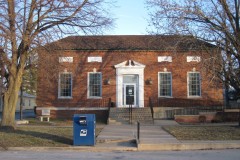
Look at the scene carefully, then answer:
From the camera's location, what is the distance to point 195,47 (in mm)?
18203

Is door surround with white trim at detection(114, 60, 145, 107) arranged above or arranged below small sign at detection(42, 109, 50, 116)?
above

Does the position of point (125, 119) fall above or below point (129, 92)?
below

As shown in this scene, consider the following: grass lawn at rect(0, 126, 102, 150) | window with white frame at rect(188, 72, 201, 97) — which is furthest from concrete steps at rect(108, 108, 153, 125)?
grass lawn at rect(0, 126, 102, 150)

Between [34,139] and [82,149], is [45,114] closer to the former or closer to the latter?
[34,139]

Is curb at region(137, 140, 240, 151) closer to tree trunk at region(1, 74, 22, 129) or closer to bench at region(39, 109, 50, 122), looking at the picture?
tree trunk at region(1, 74, 22, 129)

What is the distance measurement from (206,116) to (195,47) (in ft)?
28.5

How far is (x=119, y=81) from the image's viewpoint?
28406mm

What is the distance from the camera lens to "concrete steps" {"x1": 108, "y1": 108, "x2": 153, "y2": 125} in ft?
80.6

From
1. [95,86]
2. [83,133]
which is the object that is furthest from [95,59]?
[83,133]

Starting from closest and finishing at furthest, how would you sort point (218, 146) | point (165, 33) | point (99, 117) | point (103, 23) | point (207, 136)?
1. point (218, 146)
2. point (207, 136)
3. point (165, 33)
4. point (103, 23)
5. point (99, 117)

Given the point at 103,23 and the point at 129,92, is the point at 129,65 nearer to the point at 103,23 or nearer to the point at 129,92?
the point at 129,92

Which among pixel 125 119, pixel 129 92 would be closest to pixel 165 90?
pixel 129 92

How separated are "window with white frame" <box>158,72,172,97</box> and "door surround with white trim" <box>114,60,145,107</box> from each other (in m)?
1.61

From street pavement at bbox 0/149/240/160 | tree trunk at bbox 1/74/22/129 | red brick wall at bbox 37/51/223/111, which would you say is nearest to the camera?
street pavement at bbox 0/149/240/160
